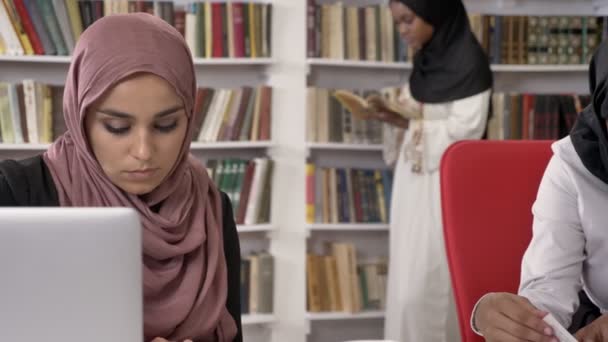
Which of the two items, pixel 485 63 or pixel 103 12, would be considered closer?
pixel 485 63

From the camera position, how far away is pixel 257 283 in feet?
13.4

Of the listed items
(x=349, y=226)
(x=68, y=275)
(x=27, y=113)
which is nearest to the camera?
(x=68, y=275)

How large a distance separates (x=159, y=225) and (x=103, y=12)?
2.50 m

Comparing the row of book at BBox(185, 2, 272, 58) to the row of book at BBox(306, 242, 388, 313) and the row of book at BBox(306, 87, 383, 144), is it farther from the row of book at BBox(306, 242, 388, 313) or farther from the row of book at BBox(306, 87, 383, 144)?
the row of book at BBox(306, 242, 388, 313)

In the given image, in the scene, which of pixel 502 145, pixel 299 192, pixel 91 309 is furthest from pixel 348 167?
pixel 91 309

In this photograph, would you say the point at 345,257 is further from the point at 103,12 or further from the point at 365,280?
the point at 103,12

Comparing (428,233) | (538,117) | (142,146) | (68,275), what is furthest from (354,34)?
(68,275)

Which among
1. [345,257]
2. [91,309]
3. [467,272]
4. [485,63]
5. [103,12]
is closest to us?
[91,309]

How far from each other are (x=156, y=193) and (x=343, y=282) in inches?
103

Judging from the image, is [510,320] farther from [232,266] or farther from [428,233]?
[428,233]

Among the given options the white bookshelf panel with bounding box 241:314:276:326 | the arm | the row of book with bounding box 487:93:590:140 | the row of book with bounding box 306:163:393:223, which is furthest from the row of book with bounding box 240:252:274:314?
the arm

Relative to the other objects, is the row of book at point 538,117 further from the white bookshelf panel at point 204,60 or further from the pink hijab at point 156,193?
the pink hijab at point 156,193

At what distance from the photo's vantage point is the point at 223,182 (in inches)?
159

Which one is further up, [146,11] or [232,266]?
[146,11]
